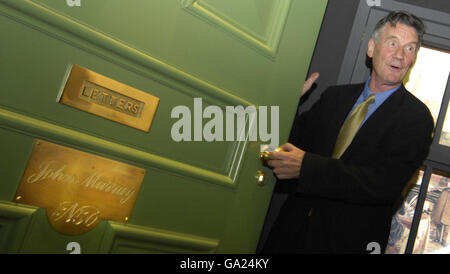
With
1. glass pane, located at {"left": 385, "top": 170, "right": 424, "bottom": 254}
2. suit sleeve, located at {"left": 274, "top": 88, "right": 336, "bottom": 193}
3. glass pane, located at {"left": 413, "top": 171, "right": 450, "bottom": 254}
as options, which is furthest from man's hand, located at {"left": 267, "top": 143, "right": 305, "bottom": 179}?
glass pane, located at {"left": 413, "top": 171, "right": 450, "bottom": 254}

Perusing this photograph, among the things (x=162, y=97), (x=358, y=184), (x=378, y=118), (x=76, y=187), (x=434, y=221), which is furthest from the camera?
(x=434, y=221)

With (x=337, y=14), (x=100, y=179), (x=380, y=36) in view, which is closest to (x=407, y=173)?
(x=380, y=36)

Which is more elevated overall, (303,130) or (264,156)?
(303,130)

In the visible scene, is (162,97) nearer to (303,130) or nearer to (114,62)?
(114,62)

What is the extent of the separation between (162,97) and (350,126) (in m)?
0.76

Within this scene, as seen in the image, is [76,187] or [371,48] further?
[371,48]

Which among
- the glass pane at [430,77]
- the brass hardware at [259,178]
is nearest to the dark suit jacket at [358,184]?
the brass hardware at [259,178]

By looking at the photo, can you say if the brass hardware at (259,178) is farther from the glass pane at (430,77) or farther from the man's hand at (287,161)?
the glass pane at (430,77)

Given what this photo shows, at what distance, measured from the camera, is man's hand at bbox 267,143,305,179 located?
49.1 inches

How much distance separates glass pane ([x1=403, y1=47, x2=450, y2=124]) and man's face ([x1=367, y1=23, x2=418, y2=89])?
0.32 meters

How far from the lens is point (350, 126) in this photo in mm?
1407

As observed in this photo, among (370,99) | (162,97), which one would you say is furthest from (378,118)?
(162,97)

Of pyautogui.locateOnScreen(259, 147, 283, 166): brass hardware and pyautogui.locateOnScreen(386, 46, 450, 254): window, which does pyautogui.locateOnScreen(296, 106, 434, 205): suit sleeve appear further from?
pyautogui.locateOnScreen(386, 46, 450, 254): window
